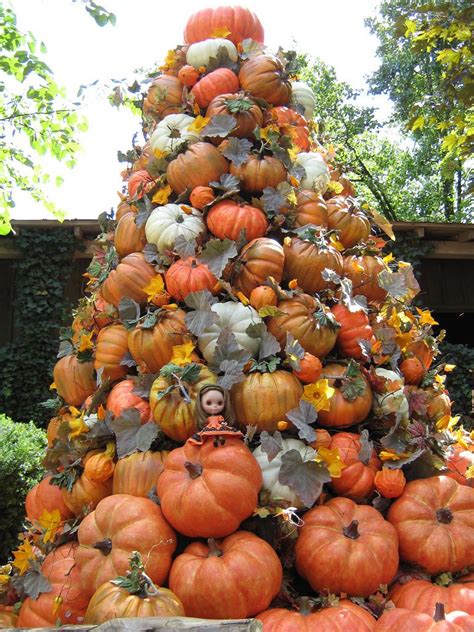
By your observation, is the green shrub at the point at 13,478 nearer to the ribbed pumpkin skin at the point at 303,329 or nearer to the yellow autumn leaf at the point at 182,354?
the yellow autumn leaf at the point at 182,354

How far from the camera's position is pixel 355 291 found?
3.22 m

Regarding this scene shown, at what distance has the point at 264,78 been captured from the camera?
3.50m

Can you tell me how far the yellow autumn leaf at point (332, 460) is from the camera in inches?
93.5

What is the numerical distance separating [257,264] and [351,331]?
58 centimetres

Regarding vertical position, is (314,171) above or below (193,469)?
above

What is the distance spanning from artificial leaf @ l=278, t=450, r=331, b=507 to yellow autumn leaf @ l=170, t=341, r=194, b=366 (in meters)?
0.61

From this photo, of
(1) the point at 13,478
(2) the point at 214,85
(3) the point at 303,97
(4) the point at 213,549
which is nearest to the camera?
(4) the point at 213,549

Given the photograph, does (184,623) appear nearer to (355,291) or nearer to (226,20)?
(355,291)

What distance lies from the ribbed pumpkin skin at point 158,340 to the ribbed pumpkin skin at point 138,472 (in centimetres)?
45

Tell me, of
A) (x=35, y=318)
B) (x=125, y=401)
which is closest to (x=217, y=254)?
(x=125, y=401)

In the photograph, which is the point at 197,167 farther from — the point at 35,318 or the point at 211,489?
the point at 35,318

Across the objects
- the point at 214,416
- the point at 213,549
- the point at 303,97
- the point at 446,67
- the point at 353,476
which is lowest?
the point at 213,549

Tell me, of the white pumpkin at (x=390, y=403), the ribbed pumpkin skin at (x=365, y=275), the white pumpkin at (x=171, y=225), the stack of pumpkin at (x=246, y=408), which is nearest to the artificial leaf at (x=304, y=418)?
the stack of pumpkin at (x=246, y=408)

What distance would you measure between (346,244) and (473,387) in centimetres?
579
